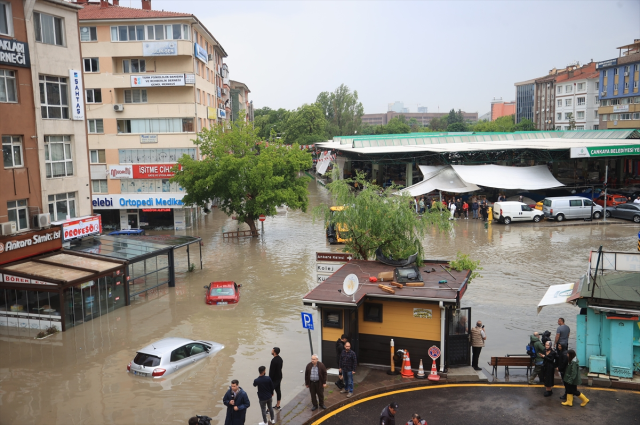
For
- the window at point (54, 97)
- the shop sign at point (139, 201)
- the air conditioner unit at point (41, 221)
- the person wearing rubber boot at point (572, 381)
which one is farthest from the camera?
the shop sign at point (139, 201)

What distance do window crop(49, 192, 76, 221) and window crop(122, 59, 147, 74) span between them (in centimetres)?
1679

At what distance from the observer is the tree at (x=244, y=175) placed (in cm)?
3241

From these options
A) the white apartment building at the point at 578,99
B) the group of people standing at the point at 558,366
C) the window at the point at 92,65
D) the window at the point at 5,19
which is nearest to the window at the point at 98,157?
the window at the point at 92,65

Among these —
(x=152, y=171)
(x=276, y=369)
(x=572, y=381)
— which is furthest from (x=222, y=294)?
(x=152, y=171)

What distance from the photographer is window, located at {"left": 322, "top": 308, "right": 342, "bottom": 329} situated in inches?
511

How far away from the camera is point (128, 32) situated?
36.7 metres

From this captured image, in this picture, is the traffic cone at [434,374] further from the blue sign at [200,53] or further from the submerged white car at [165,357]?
the blue sign at [200,53]

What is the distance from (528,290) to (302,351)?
1052cm

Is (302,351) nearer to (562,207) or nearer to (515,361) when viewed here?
(515,361)

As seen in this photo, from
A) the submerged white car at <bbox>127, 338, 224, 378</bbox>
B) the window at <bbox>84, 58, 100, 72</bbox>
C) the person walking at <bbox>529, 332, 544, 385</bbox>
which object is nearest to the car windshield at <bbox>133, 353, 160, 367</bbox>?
the submerged white car at <bbox>127, 338, 224, 378</bbox>

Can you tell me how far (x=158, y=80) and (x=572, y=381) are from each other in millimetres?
32891

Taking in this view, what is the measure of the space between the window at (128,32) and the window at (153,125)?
5522 mm

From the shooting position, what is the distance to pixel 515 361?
42.1 ft

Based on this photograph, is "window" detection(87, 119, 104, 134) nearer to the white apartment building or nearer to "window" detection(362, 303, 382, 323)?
"window" detection(362, 303, 382, 323)
